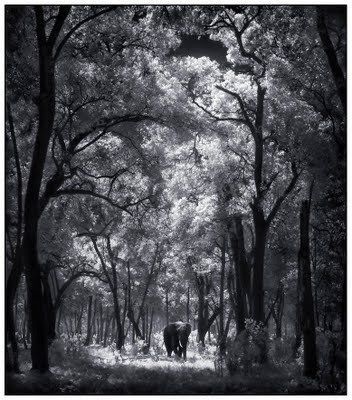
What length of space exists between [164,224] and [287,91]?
14.2m

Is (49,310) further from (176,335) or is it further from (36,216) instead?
(36,216)

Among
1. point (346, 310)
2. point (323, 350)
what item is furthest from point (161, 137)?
point (346, 310)

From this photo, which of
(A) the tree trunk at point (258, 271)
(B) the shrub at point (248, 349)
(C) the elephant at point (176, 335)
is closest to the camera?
(B) the shrub at point (248, 349)

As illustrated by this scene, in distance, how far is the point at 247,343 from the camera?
1625 cm

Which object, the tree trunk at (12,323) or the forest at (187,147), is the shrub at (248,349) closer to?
the forest at (187,147)

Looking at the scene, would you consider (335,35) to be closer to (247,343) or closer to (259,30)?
(259,30)

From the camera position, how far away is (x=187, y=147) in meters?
20.3

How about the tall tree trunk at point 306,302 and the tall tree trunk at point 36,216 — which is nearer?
the tall tree trunk at point 36,216

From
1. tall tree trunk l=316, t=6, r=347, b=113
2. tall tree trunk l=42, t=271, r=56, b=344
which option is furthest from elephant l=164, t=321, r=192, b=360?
tall tree trunk l=316, t=6, r=347, b=113

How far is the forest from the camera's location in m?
12.2

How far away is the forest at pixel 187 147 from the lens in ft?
40.0

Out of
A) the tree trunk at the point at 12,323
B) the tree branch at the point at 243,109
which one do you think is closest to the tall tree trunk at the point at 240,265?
the tree branch at the point at 243,109

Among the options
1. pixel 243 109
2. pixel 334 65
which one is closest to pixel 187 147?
pixel 243 109

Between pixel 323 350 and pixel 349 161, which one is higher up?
pixel 349 161
